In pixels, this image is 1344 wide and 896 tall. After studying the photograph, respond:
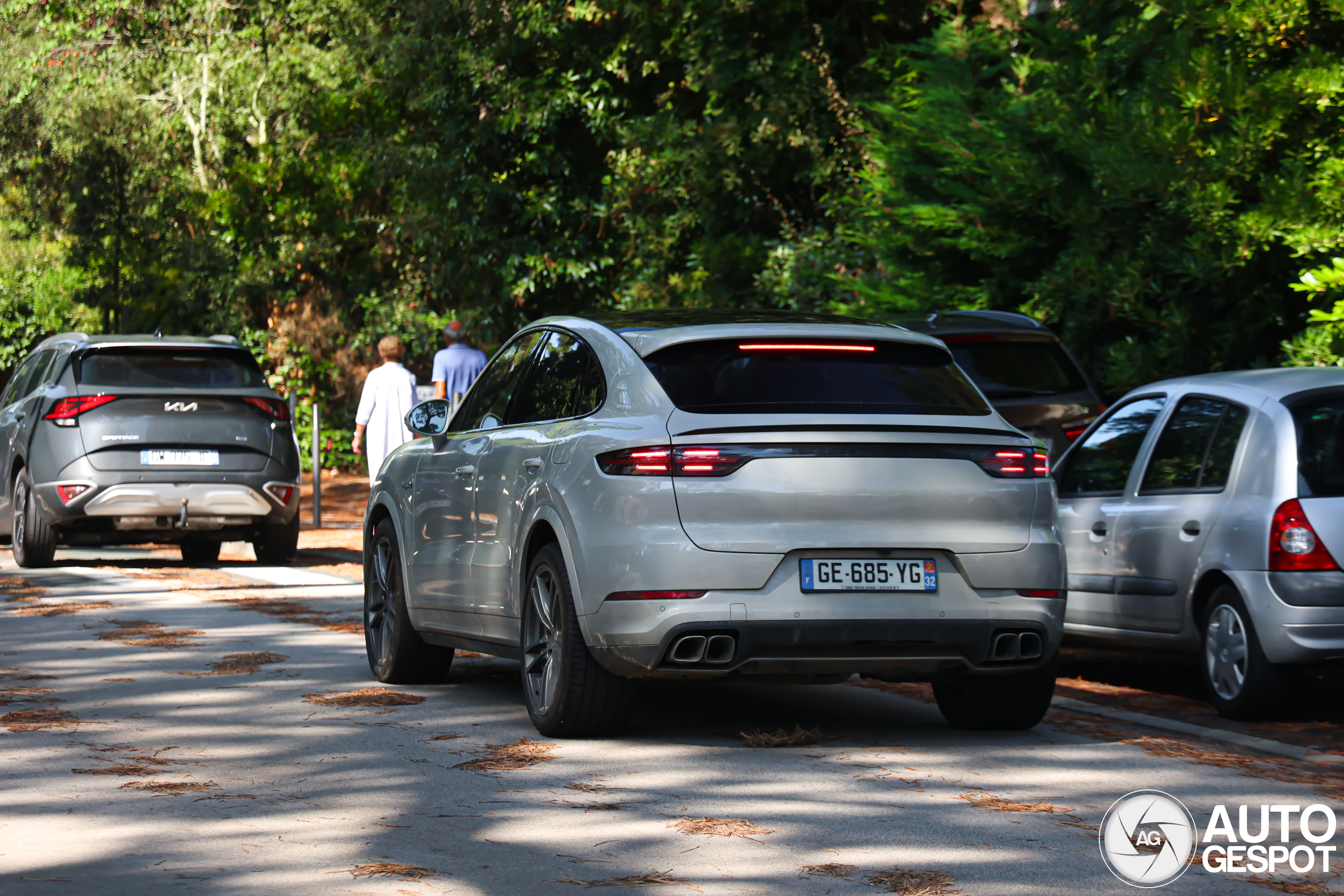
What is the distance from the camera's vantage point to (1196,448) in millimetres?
8523

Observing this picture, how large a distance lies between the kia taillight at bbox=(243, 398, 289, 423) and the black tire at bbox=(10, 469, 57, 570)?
6.25ft

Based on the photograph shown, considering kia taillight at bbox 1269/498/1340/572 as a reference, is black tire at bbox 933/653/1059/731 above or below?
below

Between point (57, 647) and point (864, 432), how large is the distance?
530cm

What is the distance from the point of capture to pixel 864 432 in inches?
260

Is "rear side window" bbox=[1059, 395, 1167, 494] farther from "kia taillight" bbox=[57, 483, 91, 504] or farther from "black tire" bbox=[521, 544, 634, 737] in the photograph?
"kia taillight" bbox=[57, 483, 91, 504]

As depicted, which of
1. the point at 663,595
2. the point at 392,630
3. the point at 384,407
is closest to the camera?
the point at 663,595

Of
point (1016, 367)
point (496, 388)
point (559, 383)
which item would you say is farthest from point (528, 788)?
point (1016, 367)

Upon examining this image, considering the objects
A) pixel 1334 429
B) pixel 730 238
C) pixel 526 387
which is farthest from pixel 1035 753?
pixel 730 238

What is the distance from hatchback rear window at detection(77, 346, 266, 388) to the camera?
1502cm

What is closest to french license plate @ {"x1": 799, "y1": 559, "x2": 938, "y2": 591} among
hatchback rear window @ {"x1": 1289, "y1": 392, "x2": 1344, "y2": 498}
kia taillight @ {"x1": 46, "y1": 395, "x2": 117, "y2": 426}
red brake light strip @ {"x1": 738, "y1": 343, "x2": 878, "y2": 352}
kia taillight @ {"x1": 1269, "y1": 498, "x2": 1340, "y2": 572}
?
red brake light strip @ {"x1": 738, "y1": 343, "x2": 878, "y2": 352}

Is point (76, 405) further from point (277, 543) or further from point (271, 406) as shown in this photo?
point (277, 543)

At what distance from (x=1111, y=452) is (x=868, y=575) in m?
3.35

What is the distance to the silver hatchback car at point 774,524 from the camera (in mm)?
6457

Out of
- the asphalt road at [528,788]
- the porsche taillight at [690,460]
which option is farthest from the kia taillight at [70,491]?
the porsche taillight at [690,460]
